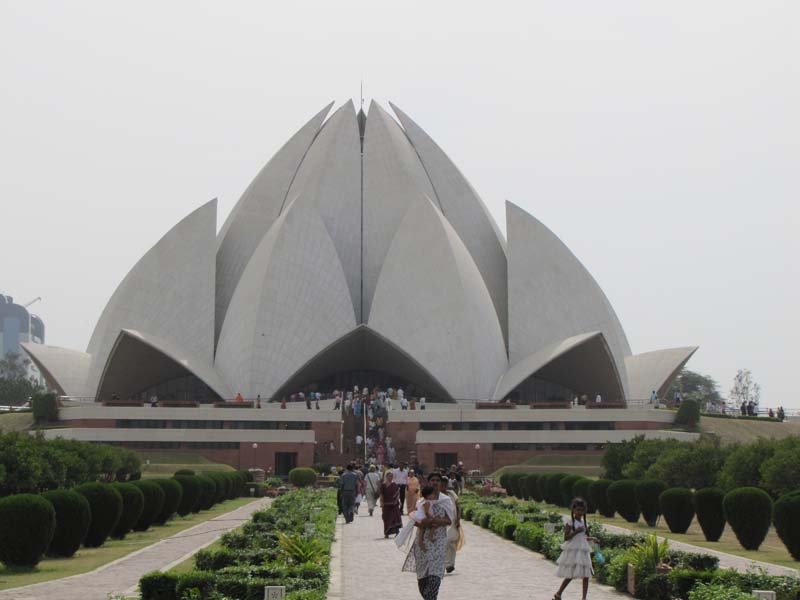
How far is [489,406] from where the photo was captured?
3766 cm

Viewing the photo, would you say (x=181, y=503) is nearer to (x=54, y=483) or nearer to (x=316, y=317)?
(x=54, y=483)

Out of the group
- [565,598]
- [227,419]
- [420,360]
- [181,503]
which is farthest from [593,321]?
[565,598]

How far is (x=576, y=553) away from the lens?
9273mm

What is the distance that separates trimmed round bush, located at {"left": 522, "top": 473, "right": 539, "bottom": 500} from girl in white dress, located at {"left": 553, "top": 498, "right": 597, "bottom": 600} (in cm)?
1592

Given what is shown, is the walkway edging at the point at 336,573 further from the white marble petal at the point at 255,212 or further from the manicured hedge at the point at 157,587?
the white marble petal at the point at 255,212

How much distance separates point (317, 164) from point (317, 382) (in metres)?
8.71

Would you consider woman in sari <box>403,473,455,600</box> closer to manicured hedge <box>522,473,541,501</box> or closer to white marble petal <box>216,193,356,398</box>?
manicured hedge <box>522,473,541,501</box>

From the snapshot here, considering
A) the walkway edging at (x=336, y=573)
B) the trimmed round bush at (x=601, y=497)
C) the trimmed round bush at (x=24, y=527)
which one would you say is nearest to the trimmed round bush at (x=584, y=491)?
the trimmed round bush at (x=601, y=497)

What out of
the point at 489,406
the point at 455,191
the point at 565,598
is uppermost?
the point at 455,191

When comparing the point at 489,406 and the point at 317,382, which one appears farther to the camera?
the point at 317,382

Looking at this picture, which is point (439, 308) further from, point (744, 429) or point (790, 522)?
point (790, 522)

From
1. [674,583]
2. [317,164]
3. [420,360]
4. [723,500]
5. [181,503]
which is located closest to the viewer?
[674,583]

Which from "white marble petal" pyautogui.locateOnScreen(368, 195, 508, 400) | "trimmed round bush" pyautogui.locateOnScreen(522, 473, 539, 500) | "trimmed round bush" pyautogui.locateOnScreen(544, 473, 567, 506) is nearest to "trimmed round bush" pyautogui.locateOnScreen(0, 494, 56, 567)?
"trimmed round bush" pyautogui.locateOnScreen(544, 473, 567, 506)

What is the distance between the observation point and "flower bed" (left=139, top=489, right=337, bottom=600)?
844 centimetres
